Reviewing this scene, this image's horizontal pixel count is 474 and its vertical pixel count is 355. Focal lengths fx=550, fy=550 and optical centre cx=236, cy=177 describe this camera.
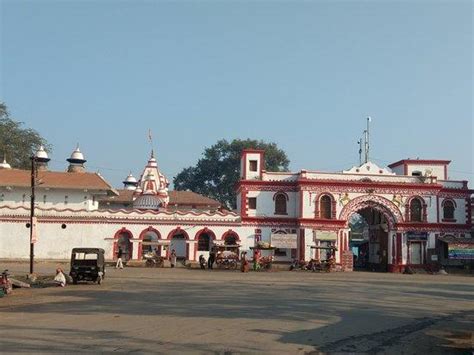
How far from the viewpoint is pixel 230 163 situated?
89625 millimetres

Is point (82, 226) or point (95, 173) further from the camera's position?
point (95, 173)

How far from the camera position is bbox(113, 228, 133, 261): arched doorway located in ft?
155

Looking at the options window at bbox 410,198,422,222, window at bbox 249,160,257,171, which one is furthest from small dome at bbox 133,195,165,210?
window at bbox 410,198,422,222

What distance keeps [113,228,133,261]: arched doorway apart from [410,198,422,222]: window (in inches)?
975

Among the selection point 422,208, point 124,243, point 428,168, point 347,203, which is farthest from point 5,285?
point 428,168

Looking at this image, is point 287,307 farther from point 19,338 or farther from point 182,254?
point 182,254

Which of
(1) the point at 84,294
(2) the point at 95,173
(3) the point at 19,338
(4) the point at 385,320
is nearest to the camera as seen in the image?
(3) the point at 19,338

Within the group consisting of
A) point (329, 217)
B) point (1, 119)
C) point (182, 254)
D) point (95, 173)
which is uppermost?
point (1, 119)

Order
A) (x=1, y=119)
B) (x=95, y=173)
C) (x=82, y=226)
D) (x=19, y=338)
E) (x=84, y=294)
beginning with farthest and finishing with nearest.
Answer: (x=1, y=119) < (x=95, y=173) < (x=82, y=226) < (x=84, y=294) < (x=19, y=338)

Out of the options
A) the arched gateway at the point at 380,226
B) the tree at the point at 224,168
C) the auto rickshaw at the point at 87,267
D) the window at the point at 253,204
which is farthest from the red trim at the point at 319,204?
the tree at the point at 224,168

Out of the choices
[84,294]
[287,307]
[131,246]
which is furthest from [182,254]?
[287,307]

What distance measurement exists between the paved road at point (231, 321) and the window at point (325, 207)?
24.6 metres

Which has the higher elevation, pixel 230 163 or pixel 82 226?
pixel 230 163

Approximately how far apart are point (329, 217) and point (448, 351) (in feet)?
122
